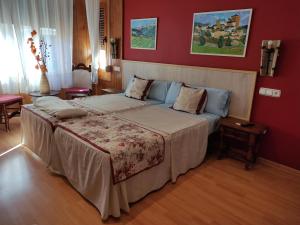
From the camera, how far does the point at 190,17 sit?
10.9ft

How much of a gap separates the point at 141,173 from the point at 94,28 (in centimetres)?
354

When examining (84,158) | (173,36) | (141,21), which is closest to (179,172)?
(84,158)

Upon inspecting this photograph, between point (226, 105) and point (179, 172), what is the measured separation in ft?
3.91

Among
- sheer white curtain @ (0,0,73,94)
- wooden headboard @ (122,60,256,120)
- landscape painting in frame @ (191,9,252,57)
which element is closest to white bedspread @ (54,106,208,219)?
wooden headboard @ (122,60,256,120)

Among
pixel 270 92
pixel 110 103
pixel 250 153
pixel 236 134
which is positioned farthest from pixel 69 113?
pixel 270 92

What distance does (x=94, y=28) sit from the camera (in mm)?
4504

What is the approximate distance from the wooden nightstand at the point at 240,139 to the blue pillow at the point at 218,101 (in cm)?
13

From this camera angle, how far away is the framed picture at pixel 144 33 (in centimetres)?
390

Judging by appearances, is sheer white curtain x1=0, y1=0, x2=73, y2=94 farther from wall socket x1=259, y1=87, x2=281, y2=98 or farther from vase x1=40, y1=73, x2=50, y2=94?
wall socket x1=259, y1=87, x2=281, y2=98

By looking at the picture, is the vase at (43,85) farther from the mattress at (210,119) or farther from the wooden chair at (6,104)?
the mattress at (210,119)

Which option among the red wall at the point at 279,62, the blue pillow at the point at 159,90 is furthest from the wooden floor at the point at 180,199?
the blue pillow at the point at 159,90

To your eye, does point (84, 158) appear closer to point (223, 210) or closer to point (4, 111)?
point (223, 210)

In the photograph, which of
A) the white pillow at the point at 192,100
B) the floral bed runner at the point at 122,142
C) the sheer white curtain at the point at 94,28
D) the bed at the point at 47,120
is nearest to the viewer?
the floral bed runner at the point at 122,142

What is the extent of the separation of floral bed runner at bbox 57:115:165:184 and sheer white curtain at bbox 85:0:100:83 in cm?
253
